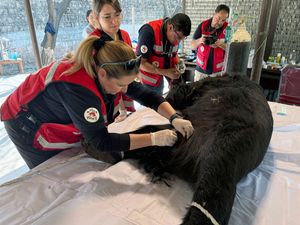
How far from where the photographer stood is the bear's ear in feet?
4.98

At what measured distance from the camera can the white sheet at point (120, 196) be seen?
31.9 inches

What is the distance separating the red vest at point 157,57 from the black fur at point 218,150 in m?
0.67

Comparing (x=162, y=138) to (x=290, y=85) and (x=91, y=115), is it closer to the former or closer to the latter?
(x=91, y=115)

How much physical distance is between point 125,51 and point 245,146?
583mm

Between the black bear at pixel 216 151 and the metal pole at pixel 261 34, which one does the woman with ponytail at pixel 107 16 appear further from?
the metal pole at pixel 261 34

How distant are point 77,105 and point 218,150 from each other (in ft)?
1.78

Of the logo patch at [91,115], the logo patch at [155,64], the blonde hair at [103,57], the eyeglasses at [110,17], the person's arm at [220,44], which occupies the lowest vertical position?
the logo patch at [155,64]

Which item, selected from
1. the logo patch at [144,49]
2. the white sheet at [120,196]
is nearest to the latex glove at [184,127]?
the white sheet at [120,196]

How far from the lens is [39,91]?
1.00m

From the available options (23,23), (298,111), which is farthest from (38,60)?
(298,111)

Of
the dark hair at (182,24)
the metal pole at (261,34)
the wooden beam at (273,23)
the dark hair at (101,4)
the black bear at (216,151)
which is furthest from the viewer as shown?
the wooden beam at (273,23)

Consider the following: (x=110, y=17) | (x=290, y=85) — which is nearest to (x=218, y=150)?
(x=110, y=17)

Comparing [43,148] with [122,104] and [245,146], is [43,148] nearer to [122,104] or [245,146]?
[122,104]

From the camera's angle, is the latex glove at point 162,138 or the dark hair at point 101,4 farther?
the dark hair at point 101,4
